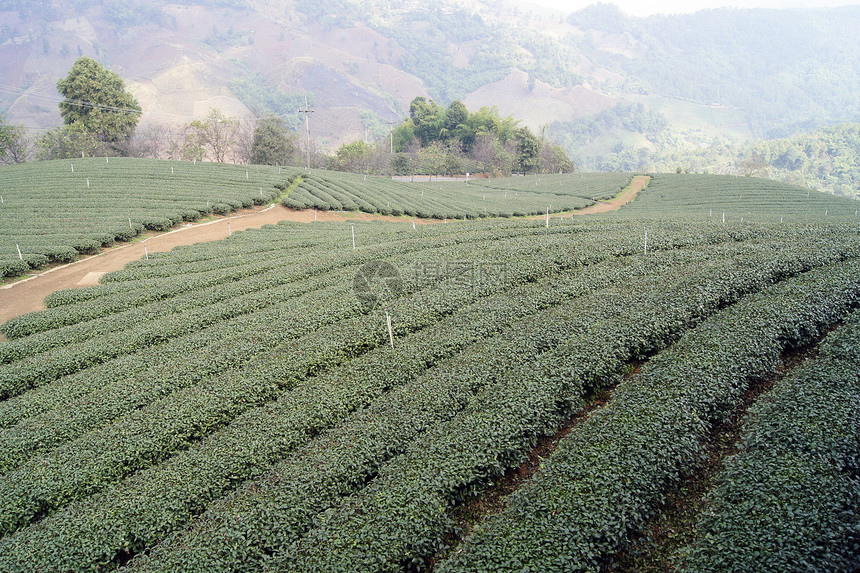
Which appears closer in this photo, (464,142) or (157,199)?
(157,199)

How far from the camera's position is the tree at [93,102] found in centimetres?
6125

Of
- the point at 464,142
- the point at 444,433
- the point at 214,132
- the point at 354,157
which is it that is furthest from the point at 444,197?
the point at 464,142

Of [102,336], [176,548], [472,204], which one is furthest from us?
[472,204]

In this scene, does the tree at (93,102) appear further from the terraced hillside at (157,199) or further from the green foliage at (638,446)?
the green foliage at (638,446)

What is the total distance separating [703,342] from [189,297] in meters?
17.9

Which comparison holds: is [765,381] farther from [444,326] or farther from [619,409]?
[444,326]

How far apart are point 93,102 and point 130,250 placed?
48.4 m

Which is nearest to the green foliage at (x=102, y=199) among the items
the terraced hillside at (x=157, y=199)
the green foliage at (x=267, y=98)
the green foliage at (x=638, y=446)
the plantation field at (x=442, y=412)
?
the terraced hillside at (x=157, y=199)

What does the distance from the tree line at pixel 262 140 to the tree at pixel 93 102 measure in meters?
0.12

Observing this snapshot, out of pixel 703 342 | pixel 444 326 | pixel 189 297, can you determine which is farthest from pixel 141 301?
pixel 703 342

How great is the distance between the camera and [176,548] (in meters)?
7.77

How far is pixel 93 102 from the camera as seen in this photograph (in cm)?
6191

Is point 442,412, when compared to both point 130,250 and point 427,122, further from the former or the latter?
point 427,122

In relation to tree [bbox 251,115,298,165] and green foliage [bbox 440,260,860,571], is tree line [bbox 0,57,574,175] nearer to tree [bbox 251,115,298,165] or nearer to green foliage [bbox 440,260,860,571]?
tree [bbox 251,115,298,165]
